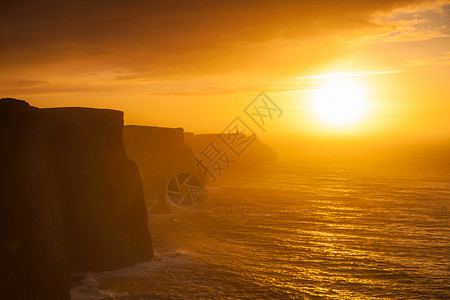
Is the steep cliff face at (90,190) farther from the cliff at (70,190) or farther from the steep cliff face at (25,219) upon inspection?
the steep cliff face at (25,219)

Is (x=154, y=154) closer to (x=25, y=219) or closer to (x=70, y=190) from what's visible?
(x=70, y=190)

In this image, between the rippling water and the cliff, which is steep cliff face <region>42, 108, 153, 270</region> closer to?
the cliff

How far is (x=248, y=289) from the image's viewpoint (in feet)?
124

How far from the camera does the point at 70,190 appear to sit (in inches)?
1684

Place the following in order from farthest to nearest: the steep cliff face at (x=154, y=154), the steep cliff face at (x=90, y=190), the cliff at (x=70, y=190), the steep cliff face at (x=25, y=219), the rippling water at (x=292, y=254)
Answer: the steep cliff face at (x=154, y=154) → the steep cliff face at (x=90, y=190) → the rippling water at (x=292, y=254) → the cliff at (x=70, y=190) → the steep cliff face at (x=25, y=219)

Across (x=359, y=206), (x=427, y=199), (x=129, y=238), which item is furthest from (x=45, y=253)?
(x=427, y=199)

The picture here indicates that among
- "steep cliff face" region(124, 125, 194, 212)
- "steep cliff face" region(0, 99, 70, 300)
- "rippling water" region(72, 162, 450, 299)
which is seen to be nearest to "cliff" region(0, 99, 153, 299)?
"steep cliff face" region(0, 99, 70, 300)

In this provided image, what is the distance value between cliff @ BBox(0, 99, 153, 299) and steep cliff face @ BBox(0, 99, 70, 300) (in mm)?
73

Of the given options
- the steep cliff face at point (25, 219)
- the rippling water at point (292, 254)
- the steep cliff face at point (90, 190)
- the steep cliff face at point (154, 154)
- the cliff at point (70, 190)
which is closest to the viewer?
the steep cliff face at point (25, 219)

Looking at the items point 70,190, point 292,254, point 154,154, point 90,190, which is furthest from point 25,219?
point 154,154

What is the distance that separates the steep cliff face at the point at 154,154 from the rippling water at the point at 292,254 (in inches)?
690

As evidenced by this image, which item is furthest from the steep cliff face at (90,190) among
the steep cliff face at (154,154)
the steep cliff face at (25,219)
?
the steep cliff face at (154,154)

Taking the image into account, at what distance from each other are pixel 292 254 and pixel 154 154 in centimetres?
5670

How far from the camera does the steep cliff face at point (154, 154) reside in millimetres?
94250
